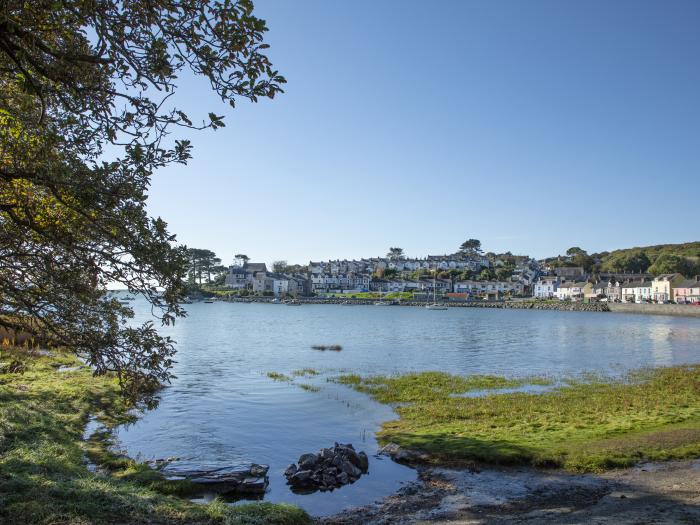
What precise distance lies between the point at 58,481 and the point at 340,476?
7843 millimetres

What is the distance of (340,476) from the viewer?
16.1 metres

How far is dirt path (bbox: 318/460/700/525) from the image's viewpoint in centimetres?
1129

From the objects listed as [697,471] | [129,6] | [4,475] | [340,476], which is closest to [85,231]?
[129,6]

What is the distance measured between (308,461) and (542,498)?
23.7 ft

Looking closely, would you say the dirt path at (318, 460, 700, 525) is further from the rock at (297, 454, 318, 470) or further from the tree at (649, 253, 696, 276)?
the tree at (649, 253, 696, 276)

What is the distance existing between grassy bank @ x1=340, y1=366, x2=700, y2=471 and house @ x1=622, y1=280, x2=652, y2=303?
150458 mm

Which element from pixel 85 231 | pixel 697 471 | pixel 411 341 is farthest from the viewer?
pixel 411 341

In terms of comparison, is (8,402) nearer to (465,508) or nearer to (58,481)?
(58,481)

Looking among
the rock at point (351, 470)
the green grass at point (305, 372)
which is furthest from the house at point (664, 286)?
the rock at point (351, 470)

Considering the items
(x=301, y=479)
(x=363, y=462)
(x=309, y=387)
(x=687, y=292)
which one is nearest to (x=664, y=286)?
(x=687, y=292)

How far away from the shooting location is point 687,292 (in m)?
152

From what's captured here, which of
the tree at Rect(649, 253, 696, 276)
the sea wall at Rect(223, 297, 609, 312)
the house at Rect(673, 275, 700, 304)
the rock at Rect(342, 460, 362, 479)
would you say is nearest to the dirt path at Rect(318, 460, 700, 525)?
the rock at Rect(342, 460, 362, 479)

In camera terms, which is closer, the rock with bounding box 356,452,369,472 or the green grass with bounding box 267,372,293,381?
the rock with bounding box 356,452,369,472

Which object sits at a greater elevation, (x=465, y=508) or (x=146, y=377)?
(x=146, y=377)
